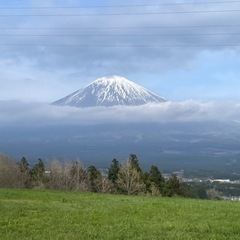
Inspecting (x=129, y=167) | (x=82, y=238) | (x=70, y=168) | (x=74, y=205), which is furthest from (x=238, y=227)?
(x=70, y=168)

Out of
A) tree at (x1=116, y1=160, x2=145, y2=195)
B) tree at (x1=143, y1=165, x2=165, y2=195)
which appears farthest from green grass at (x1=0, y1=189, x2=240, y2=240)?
tree at (x1=143, y1=165, x2=165, y2=195)

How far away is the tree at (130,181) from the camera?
5153cm

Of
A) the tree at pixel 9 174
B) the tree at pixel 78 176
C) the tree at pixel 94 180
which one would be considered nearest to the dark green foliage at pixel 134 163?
the tree at pixel 94 180

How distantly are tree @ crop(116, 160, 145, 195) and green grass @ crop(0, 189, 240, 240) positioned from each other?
113 feet

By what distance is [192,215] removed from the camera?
14.3m

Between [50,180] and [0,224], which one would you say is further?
[50,180]

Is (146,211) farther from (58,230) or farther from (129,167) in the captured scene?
(129,167)

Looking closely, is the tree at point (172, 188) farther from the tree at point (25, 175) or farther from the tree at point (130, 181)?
the tree at point (25, 175)

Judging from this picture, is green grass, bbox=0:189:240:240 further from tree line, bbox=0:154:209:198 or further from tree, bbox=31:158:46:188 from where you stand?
tree, bbox=31:158:46:188

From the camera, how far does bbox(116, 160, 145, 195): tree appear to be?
51531 millimetres

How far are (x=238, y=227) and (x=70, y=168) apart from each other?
49399 mm

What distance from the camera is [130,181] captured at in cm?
5250

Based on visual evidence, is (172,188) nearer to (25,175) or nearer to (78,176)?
(78,176)

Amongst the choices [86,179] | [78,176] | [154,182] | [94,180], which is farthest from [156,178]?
[78,176]
